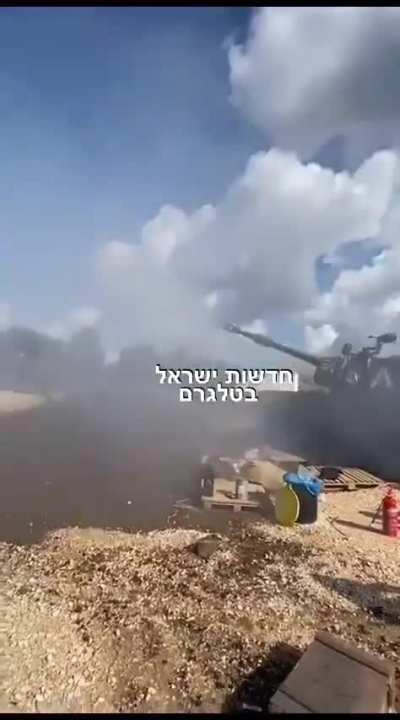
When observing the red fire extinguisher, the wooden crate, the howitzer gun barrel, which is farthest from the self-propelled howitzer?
the wooden crate

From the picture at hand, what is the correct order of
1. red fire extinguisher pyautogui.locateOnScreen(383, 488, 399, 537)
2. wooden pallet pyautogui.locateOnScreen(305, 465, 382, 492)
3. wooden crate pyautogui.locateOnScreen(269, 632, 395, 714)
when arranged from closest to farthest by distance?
wooden crate pyautogui.locateOnScreen(269, 632, 395, 714), red fire extinguisher pyautogui.locateOnScreen(383, 488, 399, 537), wooden pallet pyautogui.locateOnScreen(305, 465, 382, 492)

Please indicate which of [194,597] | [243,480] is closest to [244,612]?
[194,597]

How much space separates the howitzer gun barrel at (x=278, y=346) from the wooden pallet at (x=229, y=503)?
12.7 m

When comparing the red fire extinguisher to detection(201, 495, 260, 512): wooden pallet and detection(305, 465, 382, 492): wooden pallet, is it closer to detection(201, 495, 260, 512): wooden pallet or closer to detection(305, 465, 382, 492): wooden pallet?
detection(201, 495, 260, 512): wooden pallet

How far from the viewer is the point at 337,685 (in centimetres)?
659

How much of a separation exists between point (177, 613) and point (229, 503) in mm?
5979

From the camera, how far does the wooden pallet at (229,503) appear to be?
15.3 meters

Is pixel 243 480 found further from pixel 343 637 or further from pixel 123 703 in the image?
pixel 123 703

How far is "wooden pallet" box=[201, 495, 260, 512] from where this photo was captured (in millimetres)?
15320

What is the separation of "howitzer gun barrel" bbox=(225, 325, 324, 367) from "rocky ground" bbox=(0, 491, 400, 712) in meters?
14.2

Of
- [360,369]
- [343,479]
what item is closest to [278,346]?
[360,369]

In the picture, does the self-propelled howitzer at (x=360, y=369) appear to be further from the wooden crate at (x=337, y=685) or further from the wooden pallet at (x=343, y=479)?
the wooden crate at (x=337, y=685)

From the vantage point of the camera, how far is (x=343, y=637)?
356 inches

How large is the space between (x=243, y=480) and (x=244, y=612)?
6.91 m
